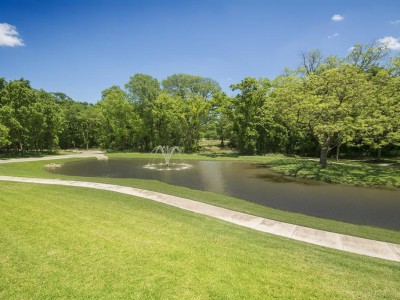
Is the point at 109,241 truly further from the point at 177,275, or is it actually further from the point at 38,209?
the point at 38,209

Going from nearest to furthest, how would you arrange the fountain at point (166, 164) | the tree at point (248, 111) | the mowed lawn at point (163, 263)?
1. the mowed lawn at point (163, 263)
2. the fountain at point (166, 164)
3. the tree at point (248, 111)

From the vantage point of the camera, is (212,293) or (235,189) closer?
(212,293)

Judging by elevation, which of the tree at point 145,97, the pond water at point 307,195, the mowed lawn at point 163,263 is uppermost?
the tree at point 145,97

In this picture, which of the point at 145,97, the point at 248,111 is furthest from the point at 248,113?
the point at 145,97

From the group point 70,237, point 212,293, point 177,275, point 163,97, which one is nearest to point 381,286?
point 212,293

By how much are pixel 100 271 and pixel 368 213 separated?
35.9ft

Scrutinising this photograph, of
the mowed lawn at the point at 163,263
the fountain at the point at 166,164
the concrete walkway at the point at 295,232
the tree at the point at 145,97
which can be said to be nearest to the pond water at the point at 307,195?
the concrete walkway at the point at 295,232

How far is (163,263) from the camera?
470 cm

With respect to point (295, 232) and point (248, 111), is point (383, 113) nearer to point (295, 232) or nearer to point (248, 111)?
point (248, 111)

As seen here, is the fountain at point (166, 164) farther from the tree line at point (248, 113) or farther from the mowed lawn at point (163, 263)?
the mowed lawn at point (163, 263)

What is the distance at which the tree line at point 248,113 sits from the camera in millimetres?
19828

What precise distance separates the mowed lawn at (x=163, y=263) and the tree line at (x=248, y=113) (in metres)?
16.0

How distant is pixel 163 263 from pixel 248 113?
32.7m

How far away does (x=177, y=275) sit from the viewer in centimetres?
430
